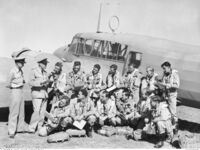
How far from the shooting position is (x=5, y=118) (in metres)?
8.55

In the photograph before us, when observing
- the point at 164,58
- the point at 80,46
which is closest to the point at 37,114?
the point at 164,58

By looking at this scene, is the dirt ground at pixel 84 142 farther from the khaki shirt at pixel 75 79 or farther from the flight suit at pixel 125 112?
the khaki shirt at pixel 75 79

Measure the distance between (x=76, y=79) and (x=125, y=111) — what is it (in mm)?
1665

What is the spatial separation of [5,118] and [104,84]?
125 inches

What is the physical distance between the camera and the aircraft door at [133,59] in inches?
367

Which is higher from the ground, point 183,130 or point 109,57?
point 109,57

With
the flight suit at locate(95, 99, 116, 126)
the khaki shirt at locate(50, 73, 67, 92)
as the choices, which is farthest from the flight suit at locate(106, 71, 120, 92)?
the khaki shirt at locate(50, 73, 67, 92)

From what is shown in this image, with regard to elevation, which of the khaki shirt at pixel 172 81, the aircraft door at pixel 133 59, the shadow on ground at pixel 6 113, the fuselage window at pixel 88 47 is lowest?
the shadow on ground at pixel 6 113

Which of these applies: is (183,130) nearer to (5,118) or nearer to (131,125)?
(131,125)

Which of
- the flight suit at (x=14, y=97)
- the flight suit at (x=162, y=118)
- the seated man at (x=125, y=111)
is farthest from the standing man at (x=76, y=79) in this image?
the flight suit at (x=162, y=118)

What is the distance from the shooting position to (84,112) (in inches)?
292

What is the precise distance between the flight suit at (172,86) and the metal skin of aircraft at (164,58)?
2.15ft

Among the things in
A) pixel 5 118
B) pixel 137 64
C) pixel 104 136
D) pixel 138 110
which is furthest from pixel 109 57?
pixel 5 118

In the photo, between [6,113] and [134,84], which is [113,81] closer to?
[134,84]
